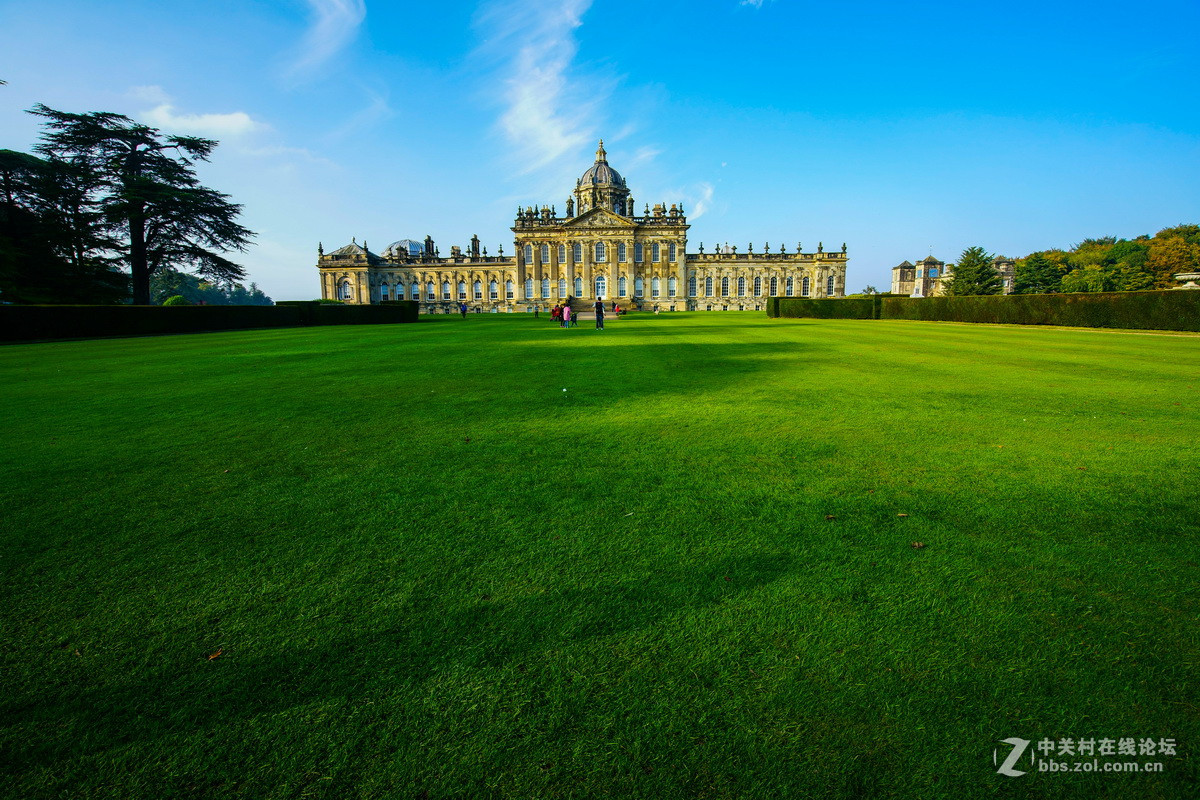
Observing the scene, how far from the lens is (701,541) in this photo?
308cm

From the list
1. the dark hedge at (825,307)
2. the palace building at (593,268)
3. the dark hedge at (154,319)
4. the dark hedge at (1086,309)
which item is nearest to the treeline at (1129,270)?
the palace building at (593,268)

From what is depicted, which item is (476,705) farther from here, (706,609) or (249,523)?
(249,523)

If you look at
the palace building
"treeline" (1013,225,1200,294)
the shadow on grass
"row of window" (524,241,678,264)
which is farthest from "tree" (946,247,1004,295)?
the shadow on grass

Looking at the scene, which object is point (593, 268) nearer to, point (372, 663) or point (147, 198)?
point (147, 198)

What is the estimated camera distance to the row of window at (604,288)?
7344 centimetres

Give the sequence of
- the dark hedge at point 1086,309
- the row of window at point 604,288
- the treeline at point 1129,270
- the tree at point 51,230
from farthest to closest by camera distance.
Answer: the row of window at point 604,288 < the treeline at point 1129,270 < the tree at point 51,230 < the dark hedge at point 1086,309

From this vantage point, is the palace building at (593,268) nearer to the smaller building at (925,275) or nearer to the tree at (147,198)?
the smaller building at (925,275)

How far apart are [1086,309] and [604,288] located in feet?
181

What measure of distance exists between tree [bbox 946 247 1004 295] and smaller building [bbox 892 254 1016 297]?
95.0 ft

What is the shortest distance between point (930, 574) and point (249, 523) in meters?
3.99

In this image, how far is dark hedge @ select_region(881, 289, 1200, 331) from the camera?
66.7 feet

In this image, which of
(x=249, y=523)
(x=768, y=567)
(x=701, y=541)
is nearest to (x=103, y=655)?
(x=249, y=523)

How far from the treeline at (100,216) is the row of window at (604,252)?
4039 centimetres

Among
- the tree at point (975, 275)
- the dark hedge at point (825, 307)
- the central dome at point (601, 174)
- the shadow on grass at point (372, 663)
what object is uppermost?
the central dome at point (601, 174)
